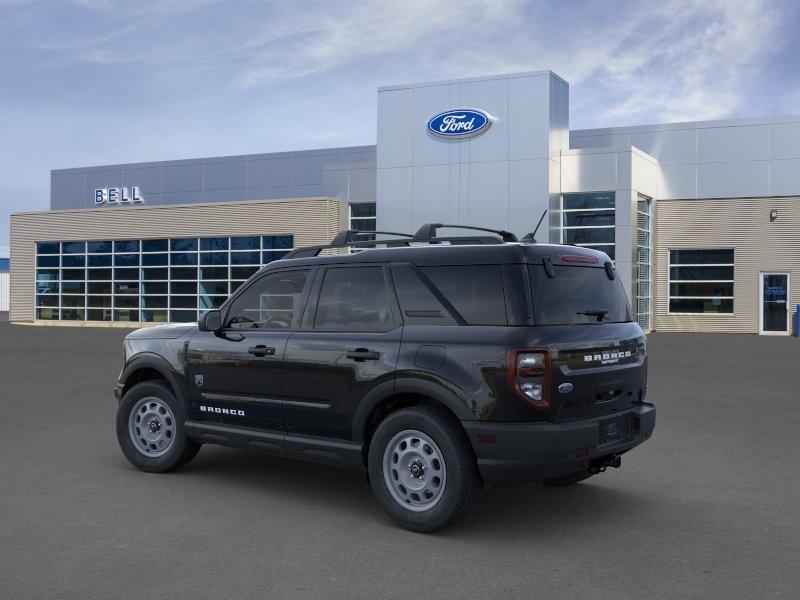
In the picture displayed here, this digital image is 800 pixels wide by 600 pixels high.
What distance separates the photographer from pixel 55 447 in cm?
824

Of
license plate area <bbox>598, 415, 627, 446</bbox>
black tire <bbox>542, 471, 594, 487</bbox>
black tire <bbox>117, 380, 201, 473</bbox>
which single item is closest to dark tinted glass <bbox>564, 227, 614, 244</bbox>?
black tire <bbox>542, 471, 594, 487</bbox>

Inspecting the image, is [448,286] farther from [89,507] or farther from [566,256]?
[89,507]

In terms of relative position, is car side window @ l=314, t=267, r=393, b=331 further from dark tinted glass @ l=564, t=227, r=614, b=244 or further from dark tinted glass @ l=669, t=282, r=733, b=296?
dark tinted glass @ l=669, t=282, r=733, b=296

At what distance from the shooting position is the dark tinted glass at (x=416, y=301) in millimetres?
5668

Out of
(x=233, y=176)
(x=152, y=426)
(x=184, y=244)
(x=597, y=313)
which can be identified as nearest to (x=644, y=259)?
(x=184, y=244)

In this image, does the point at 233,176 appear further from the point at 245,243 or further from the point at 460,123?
the point at 460,123

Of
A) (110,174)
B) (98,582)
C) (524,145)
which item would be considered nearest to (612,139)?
(524,145)

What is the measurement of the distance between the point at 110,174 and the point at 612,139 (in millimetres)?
31152

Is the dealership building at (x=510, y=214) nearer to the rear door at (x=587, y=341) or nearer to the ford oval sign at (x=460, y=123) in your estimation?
the ford oval sign at (x=460, y=123)

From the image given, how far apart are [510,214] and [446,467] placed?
77.2ft

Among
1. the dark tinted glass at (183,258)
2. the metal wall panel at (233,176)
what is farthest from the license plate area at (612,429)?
the metal wall panel at (233,176)

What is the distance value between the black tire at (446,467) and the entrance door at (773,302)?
2808 cm

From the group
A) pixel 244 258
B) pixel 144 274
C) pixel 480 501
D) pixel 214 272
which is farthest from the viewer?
pixel 144 274

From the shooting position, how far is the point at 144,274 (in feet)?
119
